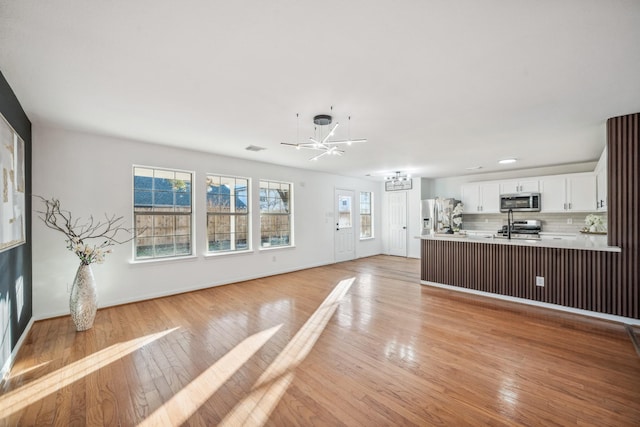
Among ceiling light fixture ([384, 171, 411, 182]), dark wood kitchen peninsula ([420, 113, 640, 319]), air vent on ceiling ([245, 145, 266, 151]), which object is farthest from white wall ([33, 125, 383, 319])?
dark wood kitchen peninsula ([420, 113, 640, 319])

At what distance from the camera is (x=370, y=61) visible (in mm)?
2092

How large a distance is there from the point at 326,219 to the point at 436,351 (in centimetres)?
485

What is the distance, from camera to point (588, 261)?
11.8 ft

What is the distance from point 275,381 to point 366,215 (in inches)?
274

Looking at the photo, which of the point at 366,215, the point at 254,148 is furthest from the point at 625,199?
the point at 366,215

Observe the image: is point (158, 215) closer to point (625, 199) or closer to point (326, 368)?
point (326, 368)

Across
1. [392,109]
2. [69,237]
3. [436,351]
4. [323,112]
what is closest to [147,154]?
[69,237]

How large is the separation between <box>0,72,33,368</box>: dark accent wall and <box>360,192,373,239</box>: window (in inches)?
280

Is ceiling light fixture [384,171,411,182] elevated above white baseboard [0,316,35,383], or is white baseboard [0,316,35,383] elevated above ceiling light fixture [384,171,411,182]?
ceiling light fixture [384,171,411,182]

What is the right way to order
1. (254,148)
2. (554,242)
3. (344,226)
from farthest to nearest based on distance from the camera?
(344,226) → (254,148) → (554,242)

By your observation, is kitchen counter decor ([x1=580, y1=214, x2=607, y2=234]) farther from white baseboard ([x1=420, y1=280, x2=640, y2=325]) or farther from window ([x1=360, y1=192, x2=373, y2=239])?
window ([x1=360, y1=192, x2=373, y2=239])

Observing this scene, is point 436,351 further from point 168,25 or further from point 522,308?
point 168,25

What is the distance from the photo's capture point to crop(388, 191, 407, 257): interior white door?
863 centimetres

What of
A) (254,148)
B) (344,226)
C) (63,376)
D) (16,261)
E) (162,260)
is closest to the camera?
(63,376)
